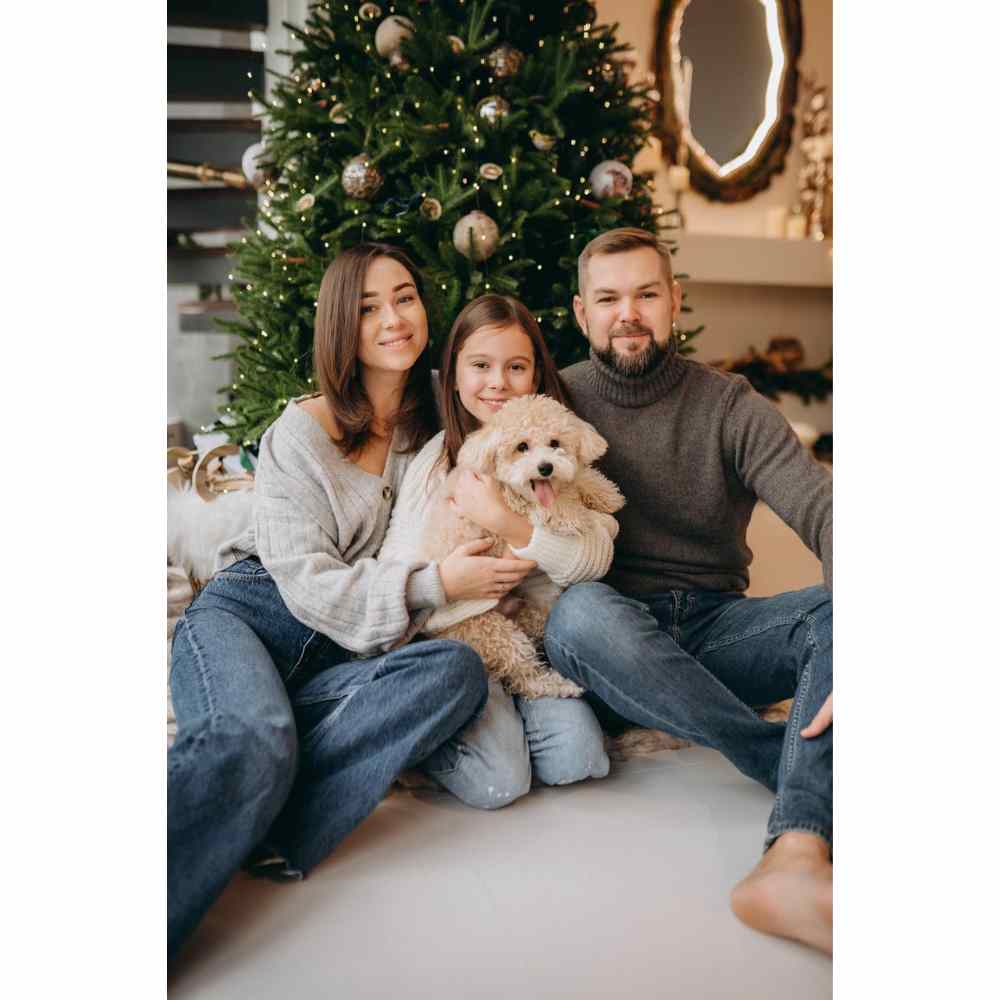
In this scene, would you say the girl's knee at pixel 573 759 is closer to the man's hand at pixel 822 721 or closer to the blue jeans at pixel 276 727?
the blue jeans at pixel 276 727

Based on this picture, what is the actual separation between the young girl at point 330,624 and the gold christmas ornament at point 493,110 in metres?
0.47

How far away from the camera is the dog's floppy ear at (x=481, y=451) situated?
1307mm

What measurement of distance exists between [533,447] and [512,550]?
0.17m

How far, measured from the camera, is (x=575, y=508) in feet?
4.48

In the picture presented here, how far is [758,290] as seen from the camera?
192 cm

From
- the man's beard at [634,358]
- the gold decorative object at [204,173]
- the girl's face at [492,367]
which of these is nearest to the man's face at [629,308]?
the man's beard at [634,358]

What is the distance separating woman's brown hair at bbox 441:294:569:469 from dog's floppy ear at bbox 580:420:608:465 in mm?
98

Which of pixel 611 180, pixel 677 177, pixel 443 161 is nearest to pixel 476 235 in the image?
pixel 443 161

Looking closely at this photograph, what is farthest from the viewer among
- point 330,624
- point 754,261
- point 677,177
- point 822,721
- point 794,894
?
point 677,177

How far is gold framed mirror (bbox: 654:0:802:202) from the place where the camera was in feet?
4.33

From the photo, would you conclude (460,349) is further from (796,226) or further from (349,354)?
(796,226)

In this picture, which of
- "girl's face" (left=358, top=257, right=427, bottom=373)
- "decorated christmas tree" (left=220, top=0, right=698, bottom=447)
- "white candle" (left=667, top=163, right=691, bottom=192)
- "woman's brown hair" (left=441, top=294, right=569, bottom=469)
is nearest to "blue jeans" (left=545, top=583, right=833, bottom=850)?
"woman's brown hair" (left=441, top=294, right=569, bottom=469)

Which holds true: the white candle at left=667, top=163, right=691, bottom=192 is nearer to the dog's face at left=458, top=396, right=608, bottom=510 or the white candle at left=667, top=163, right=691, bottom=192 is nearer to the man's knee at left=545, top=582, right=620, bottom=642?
the dog's face at left=458, top=396, right=608, bottom=510
